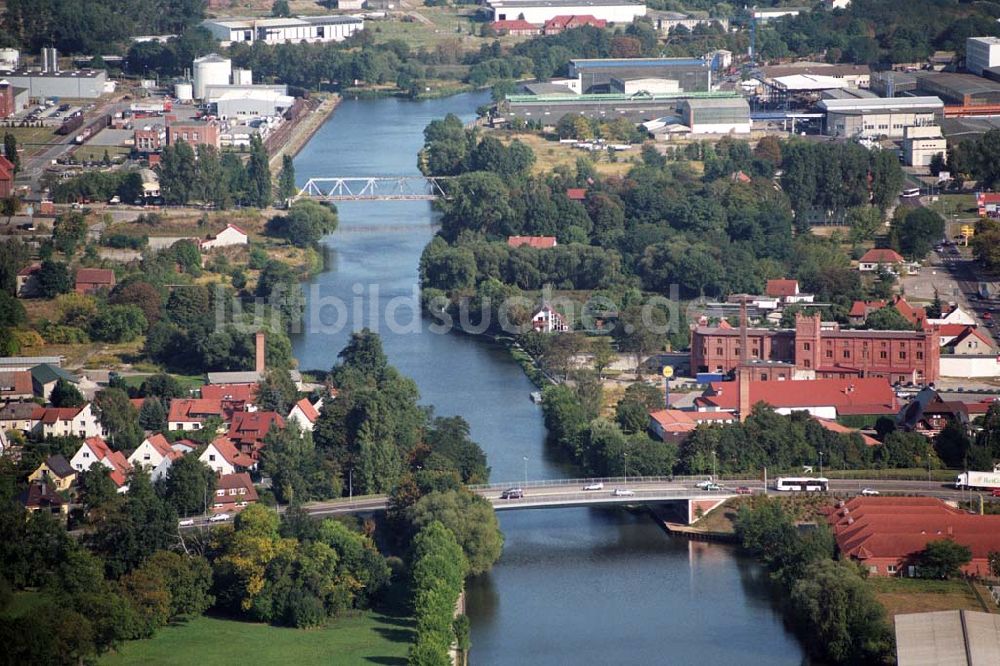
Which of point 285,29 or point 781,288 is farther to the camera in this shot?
point 285,29

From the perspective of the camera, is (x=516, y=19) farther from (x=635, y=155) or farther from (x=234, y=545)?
(x=234, y=545)

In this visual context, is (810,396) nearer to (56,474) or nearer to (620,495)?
(620,495)

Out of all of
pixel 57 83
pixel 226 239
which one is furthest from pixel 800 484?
pixel 57 83

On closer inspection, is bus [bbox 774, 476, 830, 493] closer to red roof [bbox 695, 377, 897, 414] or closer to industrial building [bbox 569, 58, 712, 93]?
red roof [bbox 695, 377, 897, 414]

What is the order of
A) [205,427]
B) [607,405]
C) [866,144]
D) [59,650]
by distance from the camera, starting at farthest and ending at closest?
[866,144] → [607,405] → [205,427] → [59,650]

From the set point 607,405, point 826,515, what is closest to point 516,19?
point 607,405

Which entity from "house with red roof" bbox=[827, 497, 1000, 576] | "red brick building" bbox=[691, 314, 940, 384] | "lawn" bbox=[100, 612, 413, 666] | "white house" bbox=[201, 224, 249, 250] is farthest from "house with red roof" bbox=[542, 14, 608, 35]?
"lawn" bbox=[100, 612, 413, 666]

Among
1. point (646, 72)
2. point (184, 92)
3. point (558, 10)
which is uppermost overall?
point (558, 10)

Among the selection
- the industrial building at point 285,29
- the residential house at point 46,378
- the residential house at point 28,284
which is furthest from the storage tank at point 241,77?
the residential house at point 46,378
